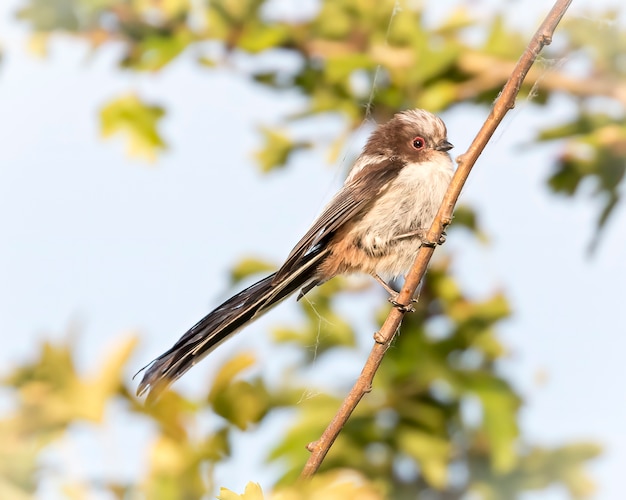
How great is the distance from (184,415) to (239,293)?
1.29 m

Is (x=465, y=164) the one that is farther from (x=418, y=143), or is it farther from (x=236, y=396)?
(x=418, y=143)

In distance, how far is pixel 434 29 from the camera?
4484 millimetres

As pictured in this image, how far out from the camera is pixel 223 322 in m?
2.74

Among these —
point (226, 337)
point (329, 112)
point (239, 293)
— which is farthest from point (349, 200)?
point (329, 112)

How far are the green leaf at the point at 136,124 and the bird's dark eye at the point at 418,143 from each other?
5.11 feet

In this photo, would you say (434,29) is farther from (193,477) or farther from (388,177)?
(193,477)

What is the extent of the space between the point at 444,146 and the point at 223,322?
50.0 inches

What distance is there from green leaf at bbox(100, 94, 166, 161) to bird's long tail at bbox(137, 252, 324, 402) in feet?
5.18

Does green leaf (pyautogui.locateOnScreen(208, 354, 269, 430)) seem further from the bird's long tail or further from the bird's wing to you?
the bird's wing

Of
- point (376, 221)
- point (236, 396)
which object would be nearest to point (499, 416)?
point (376, 221)

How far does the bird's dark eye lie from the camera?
3.47 meters

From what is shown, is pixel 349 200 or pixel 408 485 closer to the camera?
pixel 349 200

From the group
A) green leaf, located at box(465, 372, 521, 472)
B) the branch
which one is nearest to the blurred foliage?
green leaf, located at box(465, 372, 521, 472)

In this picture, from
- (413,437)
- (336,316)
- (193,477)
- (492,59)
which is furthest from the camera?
(492,59)
